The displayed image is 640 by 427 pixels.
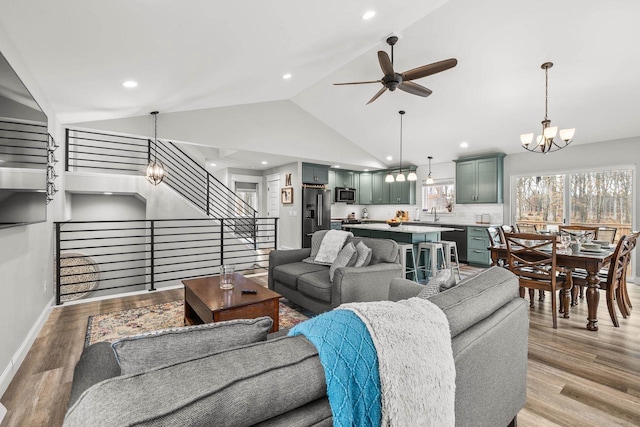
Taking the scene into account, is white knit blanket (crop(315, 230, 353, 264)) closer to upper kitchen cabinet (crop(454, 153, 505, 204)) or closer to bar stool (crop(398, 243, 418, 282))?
bar stool (crop(398, 243, 418, 282))

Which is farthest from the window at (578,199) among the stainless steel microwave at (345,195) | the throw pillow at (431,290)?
the throw pillow at (431,290)

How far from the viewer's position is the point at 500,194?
6.16m

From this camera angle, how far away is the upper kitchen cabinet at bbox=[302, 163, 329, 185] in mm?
7152

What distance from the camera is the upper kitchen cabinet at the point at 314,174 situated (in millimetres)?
7152

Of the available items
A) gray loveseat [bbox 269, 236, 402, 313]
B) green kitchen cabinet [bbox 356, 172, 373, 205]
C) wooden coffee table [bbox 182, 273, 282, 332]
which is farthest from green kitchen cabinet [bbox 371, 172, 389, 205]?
wooden coffee table [bbox 182, 273, 282, 332]

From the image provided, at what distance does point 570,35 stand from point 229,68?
11.9ft

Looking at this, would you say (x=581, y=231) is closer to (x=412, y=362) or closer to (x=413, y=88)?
(x=413, y=88)

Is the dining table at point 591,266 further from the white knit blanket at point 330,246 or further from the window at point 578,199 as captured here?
the white knit blanket at point 330,246

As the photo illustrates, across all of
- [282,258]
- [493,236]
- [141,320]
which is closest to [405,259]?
[493,236]

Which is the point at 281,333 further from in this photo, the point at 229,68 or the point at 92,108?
the point at 92,108

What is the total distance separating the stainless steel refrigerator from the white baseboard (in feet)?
15.7

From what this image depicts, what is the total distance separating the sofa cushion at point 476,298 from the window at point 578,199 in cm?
399

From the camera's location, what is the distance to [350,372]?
764 mm

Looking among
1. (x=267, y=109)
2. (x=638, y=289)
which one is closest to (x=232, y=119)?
(x=267, y=109)
